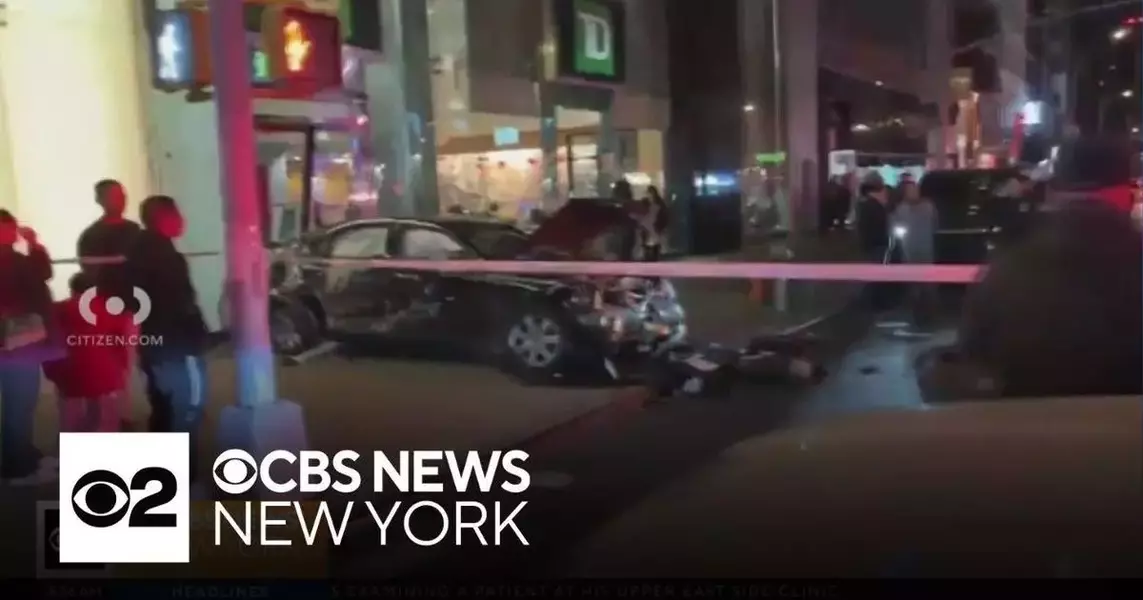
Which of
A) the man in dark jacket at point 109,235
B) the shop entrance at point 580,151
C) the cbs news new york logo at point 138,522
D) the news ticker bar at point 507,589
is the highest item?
the shop entrance at point 580,151

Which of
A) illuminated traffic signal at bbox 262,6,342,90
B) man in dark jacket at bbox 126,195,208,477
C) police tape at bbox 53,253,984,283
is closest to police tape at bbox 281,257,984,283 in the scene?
police tape at bbox 53,253,984,283

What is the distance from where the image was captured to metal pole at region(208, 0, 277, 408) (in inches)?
71.6

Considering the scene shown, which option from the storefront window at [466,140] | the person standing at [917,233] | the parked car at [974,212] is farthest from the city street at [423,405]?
the parked car at [974,212]

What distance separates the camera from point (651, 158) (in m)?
1.80

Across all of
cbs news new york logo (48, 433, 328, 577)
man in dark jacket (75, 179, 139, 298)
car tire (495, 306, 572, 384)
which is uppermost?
man in dark jacket (75, 179, 139, 298)

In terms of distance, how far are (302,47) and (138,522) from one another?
0.98 meters

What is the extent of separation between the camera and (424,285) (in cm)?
186

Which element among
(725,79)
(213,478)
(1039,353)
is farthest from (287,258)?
(1039,353)

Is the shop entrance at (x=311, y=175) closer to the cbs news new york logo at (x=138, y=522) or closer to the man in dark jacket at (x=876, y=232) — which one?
the cbs news new york logo at (x=138, y=522)

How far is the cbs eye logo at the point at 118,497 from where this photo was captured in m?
1.92

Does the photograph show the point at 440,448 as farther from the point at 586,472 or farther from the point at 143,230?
the point at 143,230

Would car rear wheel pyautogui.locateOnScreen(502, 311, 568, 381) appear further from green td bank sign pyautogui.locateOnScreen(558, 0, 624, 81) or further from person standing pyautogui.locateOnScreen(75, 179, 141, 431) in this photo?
person standing pyautogui.locateOnScreen(75, 179, 141, 431)

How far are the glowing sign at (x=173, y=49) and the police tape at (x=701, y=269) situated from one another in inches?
16.5

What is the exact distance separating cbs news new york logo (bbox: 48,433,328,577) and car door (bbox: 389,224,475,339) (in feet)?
1.57
